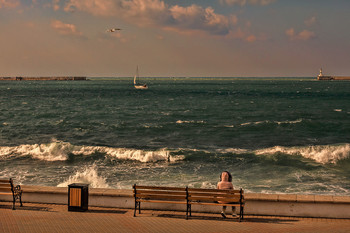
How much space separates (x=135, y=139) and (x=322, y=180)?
1983 centimetres

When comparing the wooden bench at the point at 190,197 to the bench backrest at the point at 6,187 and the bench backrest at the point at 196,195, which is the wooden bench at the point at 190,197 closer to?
the bench backrest at the point at 196,195

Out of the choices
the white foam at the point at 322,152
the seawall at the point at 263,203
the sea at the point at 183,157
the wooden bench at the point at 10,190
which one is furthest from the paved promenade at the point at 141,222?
Answer: the white foam at the point at 322,152

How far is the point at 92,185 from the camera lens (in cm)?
1964

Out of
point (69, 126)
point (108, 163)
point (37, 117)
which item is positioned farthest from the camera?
point (37, 117)

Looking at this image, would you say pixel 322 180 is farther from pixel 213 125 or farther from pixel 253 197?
pixel 213 125

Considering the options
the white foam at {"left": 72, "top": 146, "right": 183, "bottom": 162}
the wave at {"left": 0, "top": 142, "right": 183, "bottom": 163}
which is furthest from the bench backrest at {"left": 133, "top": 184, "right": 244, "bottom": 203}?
the white foam at {"left": 72, "top": 146, "right": 183, "bottom": 162}

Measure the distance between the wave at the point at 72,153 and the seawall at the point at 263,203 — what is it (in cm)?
1435

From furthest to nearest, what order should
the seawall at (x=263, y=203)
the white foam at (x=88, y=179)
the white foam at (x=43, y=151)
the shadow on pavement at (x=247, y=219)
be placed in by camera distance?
the white foam at (x=43, y=151)
the white foam at (x=88, y=179)
the seawall at (x=263, y=203)
the shadow on pavement at (x=247, y=219)

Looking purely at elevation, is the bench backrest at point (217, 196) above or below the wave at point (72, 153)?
above

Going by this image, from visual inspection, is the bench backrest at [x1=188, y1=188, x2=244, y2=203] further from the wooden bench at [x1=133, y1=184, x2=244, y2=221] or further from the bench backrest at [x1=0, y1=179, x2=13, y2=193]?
the bench backrest at [x1=0, y1=179, x2=13, y2=193]

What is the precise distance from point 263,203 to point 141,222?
3493mm

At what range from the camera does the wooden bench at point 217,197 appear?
10.5m

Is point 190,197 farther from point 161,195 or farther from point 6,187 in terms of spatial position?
point 6,187

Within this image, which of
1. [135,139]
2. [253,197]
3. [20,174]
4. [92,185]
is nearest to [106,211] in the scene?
[253,197]
